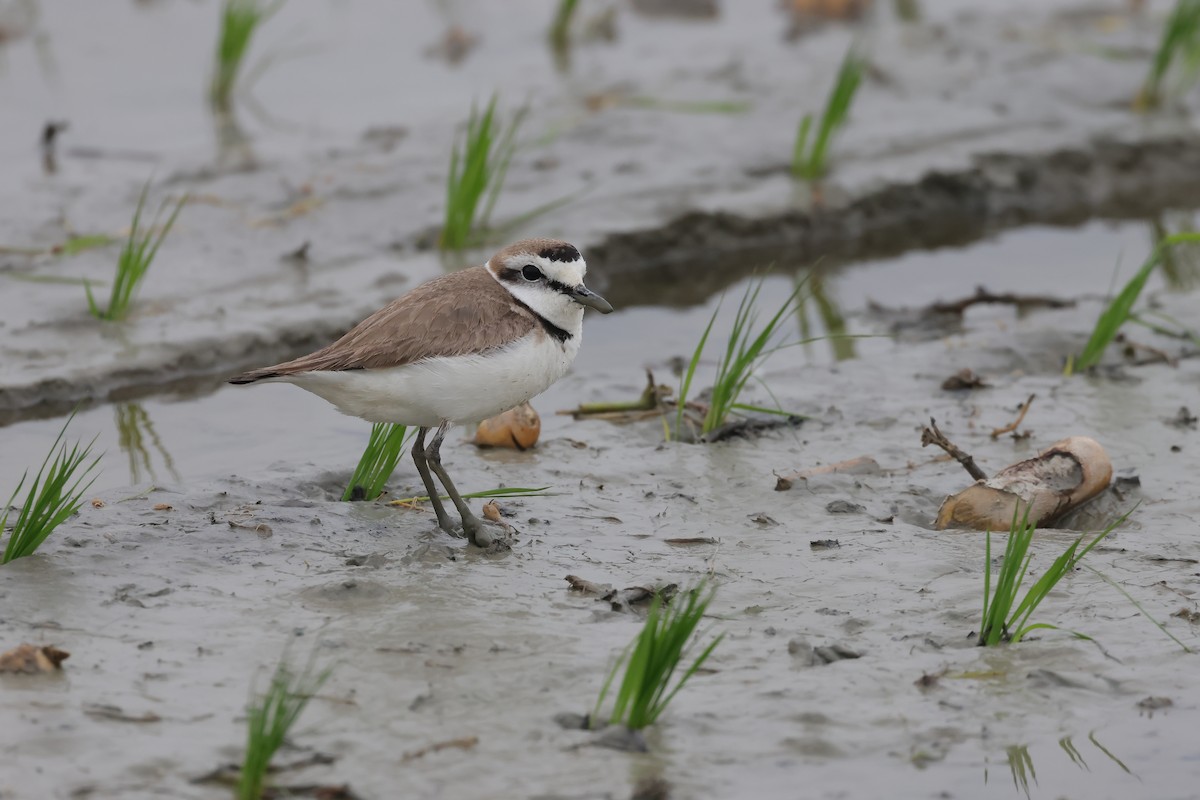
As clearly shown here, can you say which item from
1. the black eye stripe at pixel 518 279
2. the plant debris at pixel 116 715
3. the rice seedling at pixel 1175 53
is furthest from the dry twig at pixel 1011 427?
the rice seedling at pixel 1175 53

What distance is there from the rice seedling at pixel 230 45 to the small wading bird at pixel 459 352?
544cm

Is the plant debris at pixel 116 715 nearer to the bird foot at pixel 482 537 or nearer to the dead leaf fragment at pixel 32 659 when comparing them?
the dead leaf fragment at pixel 32 659

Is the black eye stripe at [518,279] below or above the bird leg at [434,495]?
above

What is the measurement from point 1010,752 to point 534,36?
9456 millimetres

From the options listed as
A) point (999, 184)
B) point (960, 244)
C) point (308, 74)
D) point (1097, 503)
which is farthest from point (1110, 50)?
point (1097, 503)

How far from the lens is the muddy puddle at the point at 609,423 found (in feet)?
12.5

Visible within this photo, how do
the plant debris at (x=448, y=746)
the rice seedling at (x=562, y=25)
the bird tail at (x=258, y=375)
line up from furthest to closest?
the rice seedling at (x=562, y=25), the bird tail at (x=258, y=375), the plant debris at (x=448, y=746)

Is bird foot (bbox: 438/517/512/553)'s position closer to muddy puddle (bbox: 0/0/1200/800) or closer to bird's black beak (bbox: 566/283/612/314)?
muddy puddle (bbox: 0/0/1200/800)

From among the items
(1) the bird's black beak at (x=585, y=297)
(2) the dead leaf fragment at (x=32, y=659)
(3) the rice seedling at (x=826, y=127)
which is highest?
(3) the rice seedling at (x=826, y=127)

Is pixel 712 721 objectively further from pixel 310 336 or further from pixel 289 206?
pixel 289 206

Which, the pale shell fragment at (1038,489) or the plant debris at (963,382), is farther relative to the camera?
the plant debris at (963,382)

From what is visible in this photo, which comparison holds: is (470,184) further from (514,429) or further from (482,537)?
(482,537)

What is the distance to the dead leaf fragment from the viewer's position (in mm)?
3969

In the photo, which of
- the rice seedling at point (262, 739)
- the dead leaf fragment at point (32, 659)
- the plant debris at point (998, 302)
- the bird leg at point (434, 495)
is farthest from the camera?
the plant debris at point (998, 302)
